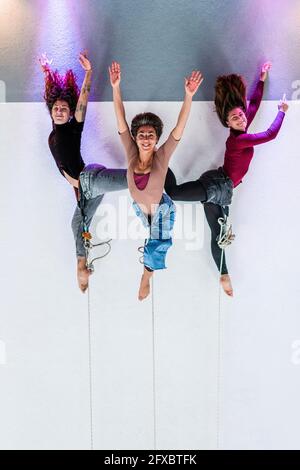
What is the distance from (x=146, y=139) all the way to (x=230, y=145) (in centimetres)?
48

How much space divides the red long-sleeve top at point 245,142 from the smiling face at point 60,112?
0.84 metres

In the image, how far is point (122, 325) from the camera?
264 centimetres

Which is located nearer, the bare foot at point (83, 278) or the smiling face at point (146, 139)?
the smiling face at point (146, 139)

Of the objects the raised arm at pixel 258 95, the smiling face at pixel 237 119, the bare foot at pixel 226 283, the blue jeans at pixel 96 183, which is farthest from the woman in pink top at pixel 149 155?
the bare foot at pixel 226 283

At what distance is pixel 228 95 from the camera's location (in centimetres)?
224

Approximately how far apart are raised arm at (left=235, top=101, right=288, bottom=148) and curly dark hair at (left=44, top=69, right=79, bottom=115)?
2.82 feet

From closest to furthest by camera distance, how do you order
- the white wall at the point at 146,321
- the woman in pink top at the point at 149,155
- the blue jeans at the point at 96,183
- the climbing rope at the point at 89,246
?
the woman in pink top at the point at 149,155 → the blue jeans at the point at 96,183 → the climbing rope at the point at 89,246 → the white wall at the point at 146,321

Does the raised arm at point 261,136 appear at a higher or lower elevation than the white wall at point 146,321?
higher

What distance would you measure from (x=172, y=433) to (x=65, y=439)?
660 mm

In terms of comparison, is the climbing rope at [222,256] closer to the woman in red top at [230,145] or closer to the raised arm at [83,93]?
the woman in red top at [230,145]

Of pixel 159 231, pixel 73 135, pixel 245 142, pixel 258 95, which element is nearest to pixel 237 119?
pixel 245 142

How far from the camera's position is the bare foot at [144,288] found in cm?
248

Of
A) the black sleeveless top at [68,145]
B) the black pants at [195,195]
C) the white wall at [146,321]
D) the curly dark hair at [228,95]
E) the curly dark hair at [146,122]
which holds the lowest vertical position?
the white wall at [146,321]

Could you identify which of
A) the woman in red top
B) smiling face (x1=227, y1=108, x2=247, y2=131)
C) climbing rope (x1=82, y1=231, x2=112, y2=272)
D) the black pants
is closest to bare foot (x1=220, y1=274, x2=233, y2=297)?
the black pants
